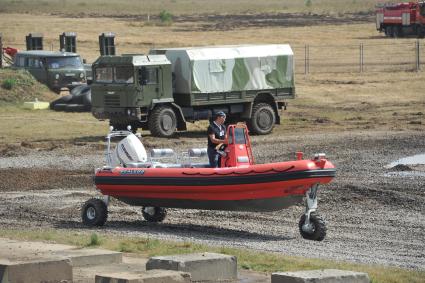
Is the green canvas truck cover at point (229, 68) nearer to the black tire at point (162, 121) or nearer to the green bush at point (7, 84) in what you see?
the black tire at point (162, 121)

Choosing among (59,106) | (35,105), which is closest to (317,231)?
(59,106)

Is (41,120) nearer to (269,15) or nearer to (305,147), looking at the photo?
(305,147)

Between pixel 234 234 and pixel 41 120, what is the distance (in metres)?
18.9

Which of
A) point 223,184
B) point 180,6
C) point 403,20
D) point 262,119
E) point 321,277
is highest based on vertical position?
point 180,6

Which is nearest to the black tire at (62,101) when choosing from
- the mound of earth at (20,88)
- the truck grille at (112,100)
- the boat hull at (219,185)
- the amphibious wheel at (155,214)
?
the mound of earth at (20,88)

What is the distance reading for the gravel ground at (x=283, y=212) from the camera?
1756 centimetres

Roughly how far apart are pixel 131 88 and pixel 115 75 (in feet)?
2.38

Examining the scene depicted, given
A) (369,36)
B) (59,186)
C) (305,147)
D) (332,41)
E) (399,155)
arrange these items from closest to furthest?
(59,186)
(399,155)
(305,147)
(332,41)
(369,36)

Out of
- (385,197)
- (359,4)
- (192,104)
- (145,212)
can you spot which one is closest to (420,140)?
(192,104)

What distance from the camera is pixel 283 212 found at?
20875mm

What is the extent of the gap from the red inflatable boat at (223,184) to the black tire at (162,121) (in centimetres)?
1240

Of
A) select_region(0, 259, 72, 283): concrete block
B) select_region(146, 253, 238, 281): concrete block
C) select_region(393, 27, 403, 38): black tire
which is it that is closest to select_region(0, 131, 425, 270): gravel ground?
select_region(146, 253, 238, 281): concrete block

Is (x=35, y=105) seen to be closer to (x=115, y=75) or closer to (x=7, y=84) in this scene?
(x=7, y=84)

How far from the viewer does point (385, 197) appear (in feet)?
71.9
